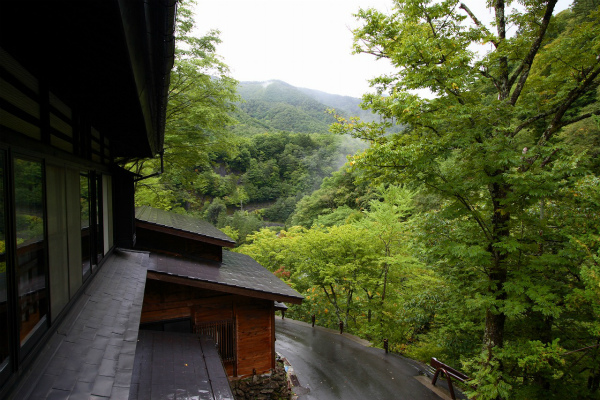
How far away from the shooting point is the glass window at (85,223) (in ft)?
12.0

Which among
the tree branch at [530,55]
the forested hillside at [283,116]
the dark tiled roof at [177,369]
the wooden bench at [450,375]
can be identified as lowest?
the wooden bench at [450,375]

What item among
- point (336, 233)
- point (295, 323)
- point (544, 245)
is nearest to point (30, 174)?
point (544, 245)

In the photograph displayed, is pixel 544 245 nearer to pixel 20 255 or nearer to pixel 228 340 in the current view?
pixel 228 340

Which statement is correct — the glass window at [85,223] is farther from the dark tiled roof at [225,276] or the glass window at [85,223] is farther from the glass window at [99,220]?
the dark tiled roof at [225,276]

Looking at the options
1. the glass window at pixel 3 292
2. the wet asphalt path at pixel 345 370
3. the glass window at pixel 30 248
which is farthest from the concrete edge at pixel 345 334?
the glass window at pixel 3 292

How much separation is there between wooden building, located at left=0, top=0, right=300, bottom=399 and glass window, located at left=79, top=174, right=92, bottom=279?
0.09ft

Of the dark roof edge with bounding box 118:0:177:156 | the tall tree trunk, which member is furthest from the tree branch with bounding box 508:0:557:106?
the dark roof edge with bounding box 118:0:177:156

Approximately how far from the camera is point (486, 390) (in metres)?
5.95

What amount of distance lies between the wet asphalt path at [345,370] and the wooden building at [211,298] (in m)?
2.33

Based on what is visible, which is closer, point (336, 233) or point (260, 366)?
point (260, 366)

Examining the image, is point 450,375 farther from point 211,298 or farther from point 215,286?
point 215,286

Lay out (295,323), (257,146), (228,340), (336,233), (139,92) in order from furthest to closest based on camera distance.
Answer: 1. (257,146)
2. (295,323)
3. (336,233)
4. (228,340)
5. (139,92)

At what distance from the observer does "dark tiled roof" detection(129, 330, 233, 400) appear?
424 cm

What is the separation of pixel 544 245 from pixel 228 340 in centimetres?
844
